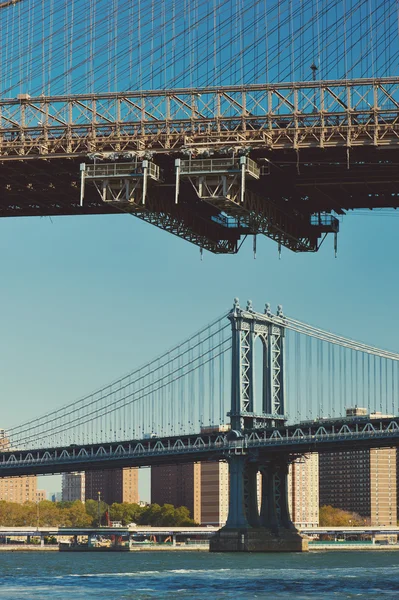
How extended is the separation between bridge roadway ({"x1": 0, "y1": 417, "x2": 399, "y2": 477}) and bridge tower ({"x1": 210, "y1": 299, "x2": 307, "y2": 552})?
150 centimetres

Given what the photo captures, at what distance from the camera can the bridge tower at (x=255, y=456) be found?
150312 mm

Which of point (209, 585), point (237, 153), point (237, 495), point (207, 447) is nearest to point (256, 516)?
point (237, 495)

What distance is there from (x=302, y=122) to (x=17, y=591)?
32406mm

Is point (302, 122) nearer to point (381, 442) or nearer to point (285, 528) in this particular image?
point (381, 442)

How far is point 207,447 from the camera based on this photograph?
158375mm

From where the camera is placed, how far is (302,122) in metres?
34.1

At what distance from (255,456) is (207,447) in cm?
624

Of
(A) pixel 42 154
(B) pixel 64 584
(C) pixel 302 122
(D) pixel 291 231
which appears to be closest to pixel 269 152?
(C) pixel 302 122

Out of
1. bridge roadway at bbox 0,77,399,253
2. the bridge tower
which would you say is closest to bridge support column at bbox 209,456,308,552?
the bridge tower

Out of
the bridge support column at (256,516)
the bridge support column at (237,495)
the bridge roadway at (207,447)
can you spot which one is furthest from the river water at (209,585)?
the bridge support column at (237,495)

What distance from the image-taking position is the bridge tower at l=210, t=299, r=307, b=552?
150 meters

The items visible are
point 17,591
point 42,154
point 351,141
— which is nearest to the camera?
point 351,141

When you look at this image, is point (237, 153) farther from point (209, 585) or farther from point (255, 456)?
point (255, 456)

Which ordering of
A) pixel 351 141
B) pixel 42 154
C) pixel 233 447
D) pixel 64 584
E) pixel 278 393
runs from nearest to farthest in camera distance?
pixel 351 141 → pixel 42 154 → pixel 64 584 → pixel 233 447 → pixel 278 393
